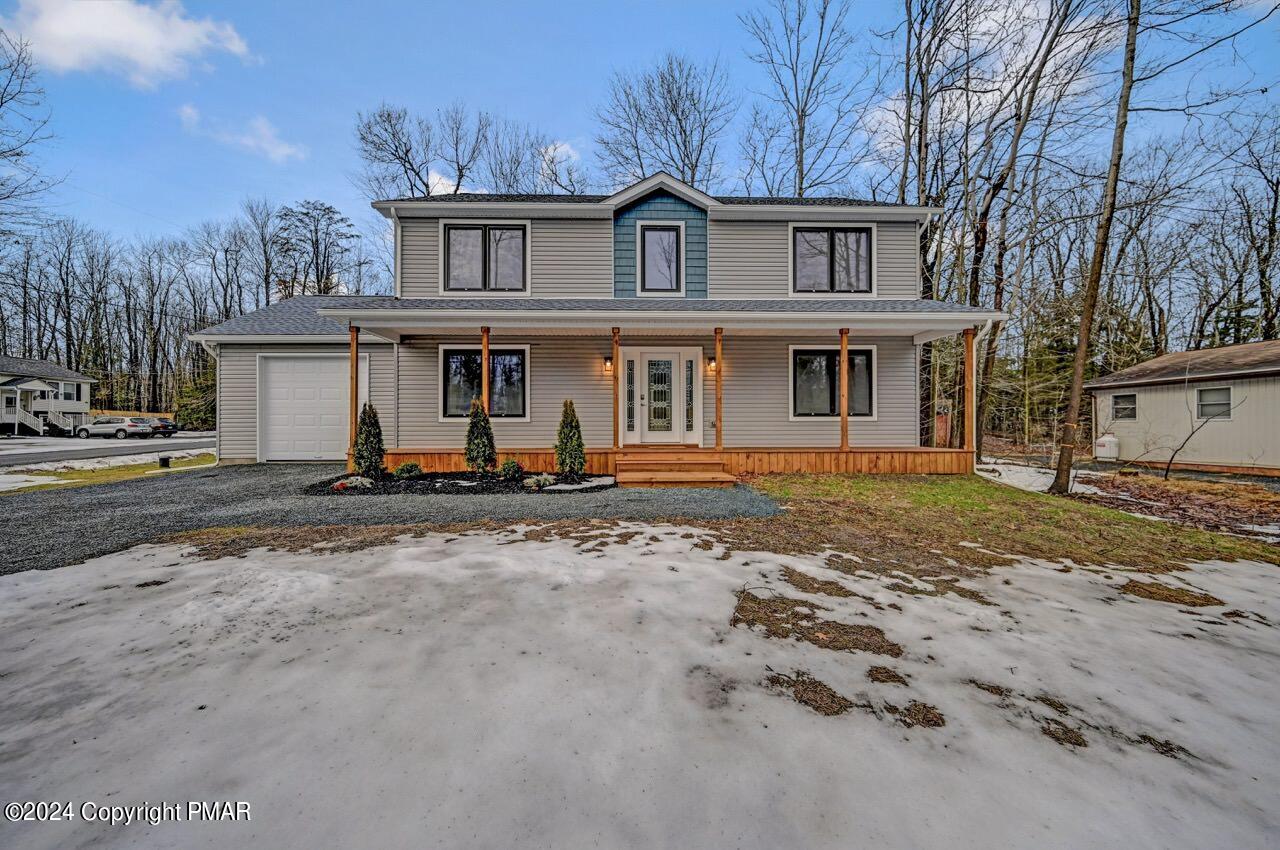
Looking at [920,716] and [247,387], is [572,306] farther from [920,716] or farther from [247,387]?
[920,716]

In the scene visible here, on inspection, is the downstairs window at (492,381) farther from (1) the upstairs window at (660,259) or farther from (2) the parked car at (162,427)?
(2) the parked car at (162,427)

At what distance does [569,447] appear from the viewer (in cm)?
838

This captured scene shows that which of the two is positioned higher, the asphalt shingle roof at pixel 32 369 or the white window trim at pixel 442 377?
the asphalt shingle roof at pixel 32 369

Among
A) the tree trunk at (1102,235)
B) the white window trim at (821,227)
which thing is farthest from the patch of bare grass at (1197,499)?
the white window trim at (821,227)

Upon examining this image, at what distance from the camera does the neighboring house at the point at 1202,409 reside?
413 inches

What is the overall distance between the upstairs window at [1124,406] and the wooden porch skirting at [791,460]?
8.52m

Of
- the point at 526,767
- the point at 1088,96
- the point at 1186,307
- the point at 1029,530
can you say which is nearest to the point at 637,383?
the point at 1029,530

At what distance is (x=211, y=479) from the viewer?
8.20 metres

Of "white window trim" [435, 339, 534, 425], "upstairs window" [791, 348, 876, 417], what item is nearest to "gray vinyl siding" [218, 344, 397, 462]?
"white window trim" [435, 339, 534, 425]

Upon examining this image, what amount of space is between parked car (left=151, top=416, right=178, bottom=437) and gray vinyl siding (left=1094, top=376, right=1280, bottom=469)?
118ft

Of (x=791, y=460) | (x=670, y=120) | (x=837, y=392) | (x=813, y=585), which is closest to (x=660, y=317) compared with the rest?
(x=791, y=460)

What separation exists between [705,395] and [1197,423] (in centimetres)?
1205

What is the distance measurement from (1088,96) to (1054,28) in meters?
1.70

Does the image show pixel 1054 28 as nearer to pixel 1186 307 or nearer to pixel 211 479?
pixel 1186 307
